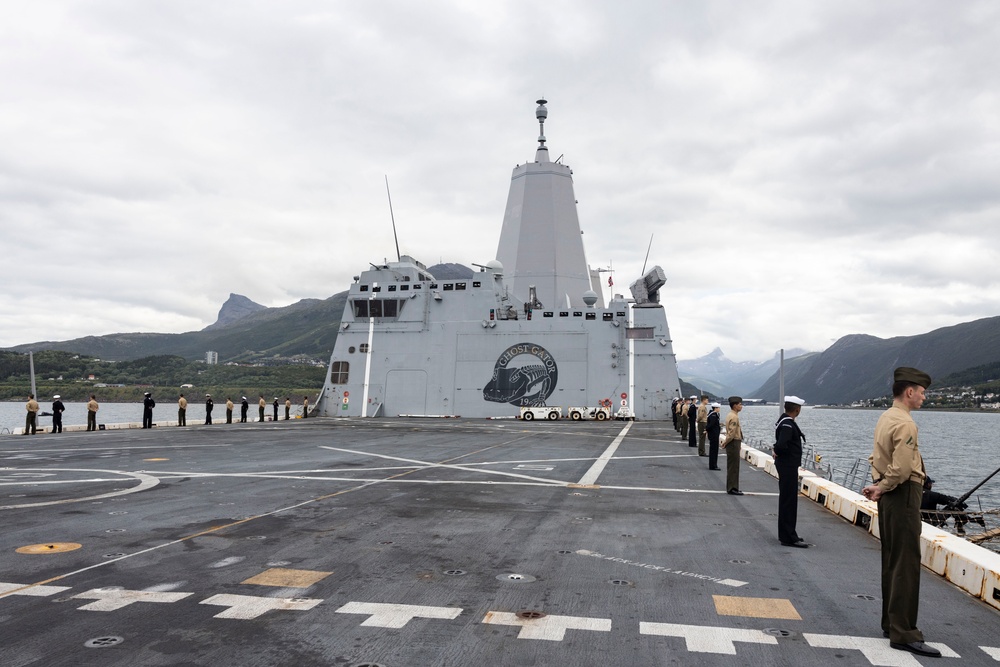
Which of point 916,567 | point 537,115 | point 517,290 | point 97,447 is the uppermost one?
point 537,115

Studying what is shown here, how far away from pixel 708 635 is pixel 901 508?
1827 mm

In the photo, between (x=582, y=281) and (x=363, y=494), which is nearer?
(x=363, y=494)

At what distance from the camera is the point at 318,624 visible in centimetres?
478

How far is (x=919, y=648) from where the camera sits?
178 inches

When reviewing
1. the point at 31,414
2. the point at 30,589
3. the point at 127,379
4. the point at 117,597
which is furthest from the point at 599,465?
the point at 127,379

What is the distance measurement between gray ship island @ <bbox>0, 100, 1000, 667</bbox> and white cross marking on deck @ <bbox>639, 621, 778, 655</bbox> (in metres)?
0.02

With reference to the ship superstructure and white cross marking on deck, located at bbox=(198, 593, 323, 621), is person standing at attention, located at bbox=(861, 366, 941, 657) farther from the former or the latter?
the ship superstructure

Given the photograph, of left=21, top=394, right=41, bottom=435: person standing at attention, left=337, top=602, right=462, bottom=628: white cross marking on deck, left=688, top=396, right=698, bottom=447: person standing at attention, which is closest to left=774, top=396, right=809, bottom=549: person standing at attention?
left=337, top=602, right=462, bottom=628: white cross marking on deck

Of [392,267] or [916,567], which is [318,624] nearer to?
[916,567]

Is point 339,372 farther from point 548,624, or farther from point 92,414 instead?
point 548,624

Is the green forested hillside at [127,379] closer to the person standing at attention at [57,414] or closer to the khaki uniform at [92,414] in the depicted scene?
the khaki uniform at [92,414]

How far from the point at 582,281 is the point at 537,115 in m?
12.6

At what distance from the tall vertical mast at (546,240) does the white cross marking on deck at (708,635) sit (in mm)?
37631

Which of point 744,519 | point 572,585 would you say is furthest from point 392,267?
point 572,585
